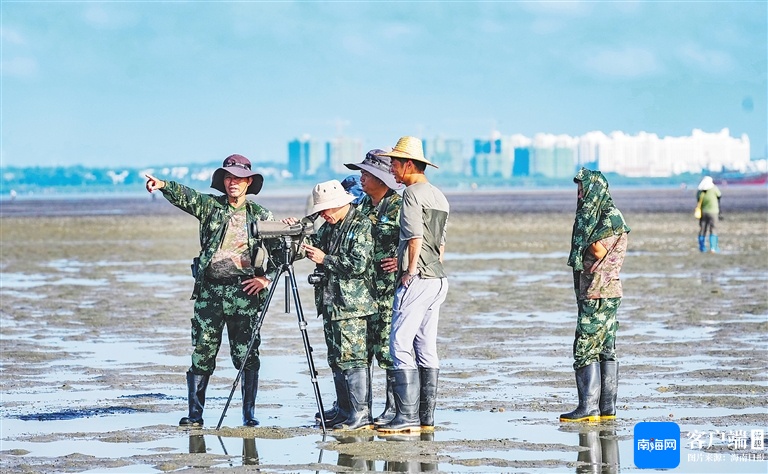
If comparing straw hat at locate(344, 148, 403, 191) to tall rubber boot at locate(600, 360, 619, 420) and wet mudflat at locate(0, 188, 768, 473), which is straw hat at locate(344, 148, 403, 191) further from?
tall rubber boot at locate(600, 360, 619, 420)

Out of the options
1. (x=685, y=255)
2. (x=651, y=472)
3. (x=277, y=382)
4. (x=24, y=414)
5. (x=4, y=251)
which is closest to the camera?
(x=651, y=472)

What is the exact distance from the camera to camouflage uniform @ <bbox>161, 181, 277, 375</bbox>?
10.2 meters

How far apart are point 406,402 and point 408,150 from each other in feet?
5.54

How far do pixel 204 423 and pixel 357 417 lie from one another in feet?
3.70

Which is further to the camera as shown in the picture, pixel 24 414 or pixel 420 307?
pixel 24 414

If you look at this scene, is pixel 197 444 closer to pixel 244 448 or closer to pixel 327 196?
pixel 244 448

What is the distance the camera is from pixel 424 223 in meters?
9.66

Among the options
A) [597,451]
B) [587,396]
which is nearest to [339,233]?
[587,396]

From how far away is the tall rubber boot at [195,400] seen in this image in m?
10.2

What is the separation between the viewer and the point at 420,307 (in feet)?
31.7

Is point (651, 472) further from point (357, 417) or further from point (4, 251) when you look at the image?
point (4, 251)

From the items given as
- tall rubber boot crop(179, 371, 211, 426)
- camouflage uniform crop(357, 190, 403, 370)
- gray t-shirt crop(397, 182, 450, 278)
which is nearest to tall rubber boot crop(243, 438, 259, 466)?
tall rubber boot crop(179, 371, 211, 426)

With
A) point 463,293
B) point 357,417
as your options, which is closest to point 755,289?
point 463,293

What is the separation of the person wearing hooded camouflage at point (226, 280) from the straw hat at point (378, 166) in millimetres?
797
